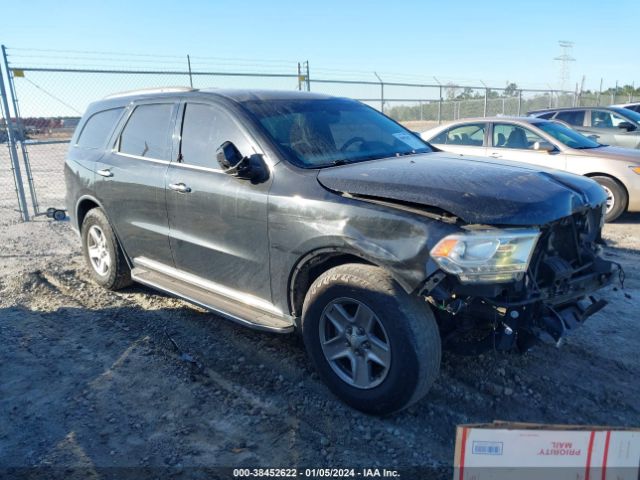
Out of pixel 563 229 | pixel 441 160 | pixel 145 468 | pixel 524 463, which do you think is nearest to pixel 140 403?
pixel 145 468

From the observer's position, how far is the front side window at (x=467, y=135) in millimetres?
8695

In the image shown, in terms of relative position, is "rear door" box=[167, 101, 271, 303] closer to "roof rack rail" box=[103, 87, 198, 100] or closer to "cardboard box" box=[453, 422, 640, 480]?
"roof rack rail" box=[103, 87, 198, 100]

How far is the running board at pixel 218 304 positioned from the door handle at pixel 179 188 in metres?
0.77

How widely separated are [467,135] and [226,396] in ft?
22.5

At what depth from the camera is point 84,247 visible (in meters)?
5.56

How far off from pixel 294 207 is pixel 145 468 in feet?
5.46

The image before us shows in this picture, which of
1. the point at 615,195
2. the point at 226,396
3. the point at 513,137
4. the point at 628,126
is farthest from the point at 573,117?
Result: the point at 226,396

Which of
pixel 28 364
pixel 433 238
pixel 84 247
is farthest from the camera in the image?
pixel 84 247

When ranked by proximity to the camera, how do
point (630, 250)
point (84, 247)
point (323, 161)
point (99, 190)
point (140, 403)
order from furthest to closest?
point (630, 250)
point (84, 247)
point (99, 190)
point (323, 161)
point (140, 403)

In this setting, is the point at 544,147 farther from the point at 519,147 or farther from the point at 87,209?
the point at 87,209

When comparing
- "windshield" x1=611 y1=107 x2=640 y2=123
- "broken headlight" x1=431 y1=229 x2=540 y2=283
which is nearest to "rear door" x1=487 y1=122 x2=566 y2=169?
"windshield" x1=611 y1=107 x2=640 y2=123

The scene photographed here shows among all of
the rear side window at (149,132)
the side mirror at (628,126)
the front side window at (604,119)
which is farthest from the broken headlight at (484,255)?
the front side window at (604,119)

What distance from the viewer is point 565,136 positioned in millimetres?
8320

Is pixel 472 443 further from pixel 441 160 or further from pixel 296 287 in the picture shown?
pixel 441 160
